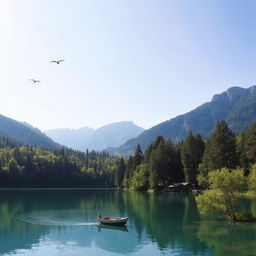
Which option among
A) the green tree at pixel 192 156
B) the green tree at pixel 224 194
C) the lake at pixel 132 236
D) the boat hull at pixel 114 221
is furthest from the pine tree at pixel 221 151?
the boat hull at pixel 114 221

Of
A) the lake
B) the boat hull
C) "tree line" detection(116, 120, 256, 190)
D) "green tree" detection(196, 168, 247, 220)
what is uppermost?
"tree line" detection(116, 120, 256, 190)

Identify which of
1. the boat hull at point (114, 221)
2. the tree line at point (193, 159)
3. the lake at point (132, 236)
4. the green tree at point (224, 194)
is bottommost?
the lake at point (132, 236)

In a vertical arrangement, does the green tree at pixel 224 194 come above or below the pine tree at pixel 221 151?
below

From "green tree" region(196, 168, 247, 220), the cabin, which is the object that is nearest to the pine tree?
the cabin

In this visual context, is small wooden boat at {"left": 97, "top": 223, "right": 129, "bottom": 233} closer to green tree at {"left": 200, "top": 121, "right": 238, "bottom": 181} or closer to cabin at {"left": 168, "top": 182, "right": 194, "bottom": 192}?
green tree at {"left": 200, "top": 121, "right": 238, "bottom": 181}

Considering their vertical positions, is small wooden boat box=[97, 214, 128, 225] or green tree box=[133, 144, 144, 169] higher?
green tree box=[133, 144, 144, 169]

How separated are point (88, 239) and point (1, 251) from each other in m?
11.7

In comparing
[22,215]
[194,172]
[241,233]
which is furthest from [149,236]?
[194,172]

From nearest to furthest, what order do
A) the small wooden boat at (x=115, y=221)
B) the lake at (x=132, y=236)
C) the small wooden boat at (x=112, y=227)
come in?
1. the lake at (x=132, y=236)
2. the small wooden boat at (x=112, y=227)
3. the small wooden boat at (x=115, y=221)

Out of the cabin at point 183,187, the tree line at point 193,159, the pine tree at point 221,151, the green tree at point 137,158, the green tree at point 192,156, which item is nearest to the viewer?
the pine tree at point 221,151

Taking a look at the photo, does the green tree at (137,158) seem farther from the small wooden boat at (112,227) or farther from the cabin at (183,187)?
the small wooden boat at (112,227)

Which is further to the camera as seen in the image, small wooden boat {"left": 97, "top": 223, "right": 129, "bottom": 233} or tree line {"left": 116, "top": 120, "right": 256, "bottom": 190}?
tree line {"left": 116, "top": 120, "right": 256, "bottom": 190}

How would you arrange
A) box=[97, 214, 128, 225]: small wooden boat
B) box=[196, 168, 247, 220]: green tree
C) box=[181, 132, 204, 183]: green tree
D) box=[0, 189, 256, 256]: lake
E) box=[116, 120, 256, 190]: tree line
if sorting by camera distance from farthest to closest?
box=[181, 132, 204, 183]: green tree → box=[116, 120, 256, 190]: tree line → box=[97, 214, 128, 225]: small wooden boat → box=[196, 168, 247, 220]: green tree → box=[0, 189, 256, 256]: lake

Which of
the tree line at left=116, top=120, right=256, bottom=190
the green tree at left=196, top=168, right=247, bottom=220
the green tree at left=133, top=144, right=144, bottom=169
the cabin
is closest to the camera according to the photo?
the green tree at left=196, top=168, right=247, bottom=220
